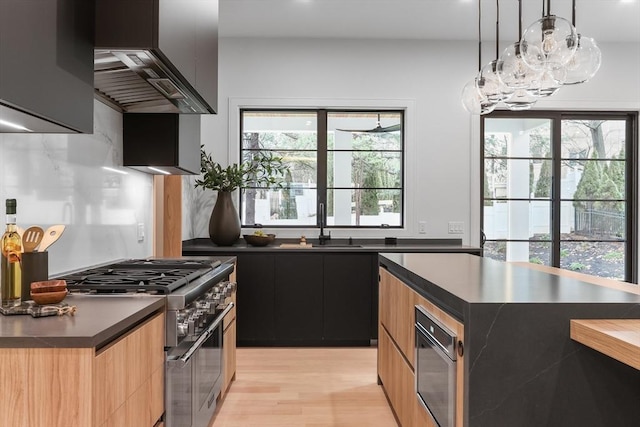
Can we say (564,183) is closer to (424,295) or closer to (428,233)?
(428,233)

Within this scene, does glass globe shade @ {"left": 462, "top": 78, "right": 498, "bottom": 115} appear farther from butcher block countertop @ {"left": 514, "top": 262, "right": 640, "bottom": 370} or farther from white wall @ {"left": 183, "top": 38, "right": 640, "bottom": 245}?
white wall @ {"left": 183, "top": 38, "right": 640, "bottom": 245}

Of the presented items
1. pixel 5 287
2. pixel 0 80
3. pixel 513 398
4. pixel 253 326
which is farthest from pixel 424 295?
pixel 253 326

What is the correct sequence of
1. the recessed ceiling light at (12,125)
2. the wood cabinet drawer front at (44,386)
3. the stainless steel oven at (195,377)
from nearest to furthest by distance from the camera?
the wood cabinet drawer front at (44,386) → the recessed ceiling light at (12,125) → the stainless steel oven at (195,377)

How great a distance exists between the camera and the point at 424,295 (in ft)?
7.07

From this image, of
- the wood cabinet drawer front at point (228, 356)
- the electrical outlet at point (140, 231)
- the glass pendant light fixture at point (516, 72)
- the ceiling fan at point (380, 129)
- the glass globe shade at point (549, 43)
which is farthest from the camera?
the ceiling fan at point (380, 129)

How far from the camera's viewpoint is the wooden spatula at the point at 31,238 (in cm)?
161

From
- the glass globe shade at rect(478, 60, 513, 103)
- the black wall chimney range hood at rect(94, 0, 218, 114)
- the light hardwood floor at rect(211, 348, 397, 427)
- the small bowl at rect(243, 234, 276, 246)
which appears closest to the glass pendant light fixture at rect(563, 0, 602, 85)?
the glass globe shade at rect(478, 60, 513, 103)

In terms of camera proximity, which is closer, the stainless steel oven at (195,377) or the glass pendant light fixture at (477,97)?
the stainless steel oven at (195,377)

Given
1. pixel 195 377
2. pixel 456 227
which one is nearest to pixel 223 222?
pixel 456 227

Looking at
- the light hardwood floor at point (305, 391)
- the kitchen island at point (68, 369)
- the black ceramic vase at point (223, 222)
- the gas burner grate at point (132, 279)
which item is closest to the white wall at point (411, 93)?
the black ceramic vase at point (223, 222)

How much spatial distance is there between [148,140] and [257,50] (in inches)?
85.7

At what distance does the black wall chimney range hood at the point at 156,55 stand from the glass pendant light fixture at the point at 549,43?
1.44 meters

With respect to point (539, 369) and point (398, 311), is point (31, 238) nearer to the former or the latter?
point (539, 369)

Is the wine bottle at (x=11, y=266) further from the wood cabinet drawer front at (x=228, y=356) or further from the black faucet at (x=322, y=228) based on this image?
the black faucet at (x=322, y=228)
